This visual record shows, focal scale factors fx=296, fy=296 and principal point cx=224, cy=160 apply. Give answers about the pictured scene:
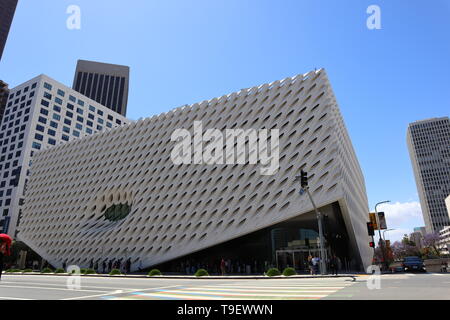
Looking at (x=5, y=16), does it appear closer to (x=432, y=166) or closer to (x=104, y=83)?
(x=104, y=83)

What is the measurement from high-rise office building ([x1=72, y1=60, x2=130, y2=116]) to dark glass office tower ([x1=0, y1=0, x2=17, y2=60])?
2772cm

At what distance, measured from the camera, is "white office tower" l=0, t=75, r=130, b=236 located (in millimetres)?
70375

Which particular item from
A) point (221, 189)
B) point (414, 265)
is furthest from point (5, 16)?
point (414, 265)

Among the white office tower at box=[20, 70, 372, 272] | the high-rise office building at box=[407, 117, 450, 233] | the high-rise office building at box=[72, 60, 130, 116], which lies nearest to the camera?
the white office tower at box=[20, 70, 372, 272]

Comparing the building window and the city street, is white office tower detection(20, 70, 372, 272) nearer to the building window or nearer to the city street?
the city street

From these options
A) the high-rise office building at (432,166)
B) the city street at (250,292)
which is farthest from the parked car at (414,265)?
the high-rise office building at (432,166)

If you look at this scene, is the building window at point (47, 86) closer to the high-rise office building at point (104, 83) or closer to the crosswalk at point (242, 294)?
the high-rise office building at point (104, 83)

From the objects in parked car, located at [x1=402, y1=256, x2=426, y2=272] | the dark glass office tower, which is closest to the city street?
parked car, located at [x1=402, y1=256, x2=426, y2=272]

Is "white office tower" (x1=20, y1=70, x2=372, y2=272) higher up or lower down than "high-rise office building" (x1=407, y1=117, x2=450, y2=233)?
lower down

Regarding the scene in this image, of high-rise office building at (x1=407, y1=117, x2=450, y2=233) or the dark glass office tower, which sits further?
high-rise office building at (x1=407, y1=117, x2=450, y2=233)

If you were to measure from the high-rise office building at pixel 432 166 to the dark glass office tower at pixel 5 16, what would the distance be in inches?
7771

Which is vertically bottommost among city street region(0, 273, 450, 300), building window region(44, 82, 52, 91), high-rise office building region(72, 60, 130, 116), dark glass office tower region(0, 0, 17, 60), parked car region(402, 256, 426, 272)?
parked car region(402, 256, 426, 272)

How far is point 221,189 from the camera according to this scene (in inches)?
1451
